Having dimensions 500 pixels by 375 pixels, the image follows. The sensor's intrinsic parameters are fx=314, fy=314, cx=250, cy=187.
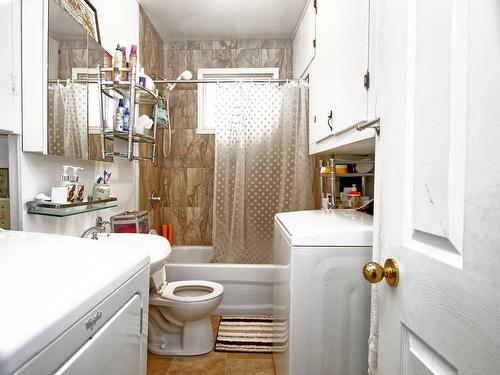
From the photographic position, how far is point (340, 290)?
1219mm

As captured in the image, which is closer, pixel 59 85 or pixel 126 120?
pixel 59 85

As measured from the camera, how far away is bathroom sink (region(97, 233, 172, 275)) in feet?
4.23

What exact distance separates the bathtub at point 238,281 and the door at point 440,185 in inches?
67.1

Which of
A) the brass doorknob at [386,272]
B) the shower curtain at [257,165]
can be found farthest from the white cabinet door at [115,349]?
the shower curtain at [257,165]

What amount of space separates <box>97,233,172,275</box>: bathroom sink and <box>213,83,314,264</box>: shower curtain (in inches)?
42.6

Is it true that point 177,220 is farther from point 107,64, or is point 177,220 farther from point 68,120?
point 68,120

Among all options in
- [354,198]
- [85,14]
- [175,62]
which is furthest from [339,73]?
[175,62]

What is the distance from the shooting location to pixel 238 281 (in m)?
2.48

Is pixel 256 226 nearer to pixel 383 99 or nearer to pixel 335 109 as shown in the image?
pixel 335 109

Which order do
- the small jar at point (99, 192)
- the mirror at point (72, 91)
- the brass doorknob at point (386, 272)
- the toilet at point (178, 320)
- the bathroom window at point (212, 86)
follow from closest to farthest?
the brass doorknob at point (386, 272)
the mirror at point (72, 91)
the small jar at point (99, 192)
the toilet at point (178, 320)
the bathroom window at point (212, 86)

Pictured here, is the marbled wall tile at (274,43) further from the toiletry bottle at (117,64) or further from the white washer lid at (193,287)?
the white washer lid at (193,287)

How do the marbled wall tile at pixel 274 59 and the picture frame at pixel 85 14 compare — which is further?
the marbled wall tile at pixel 274 59

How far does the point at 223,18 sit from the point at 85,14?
1.39 metres

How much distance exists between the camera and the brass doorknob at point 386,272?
0.70 metres
